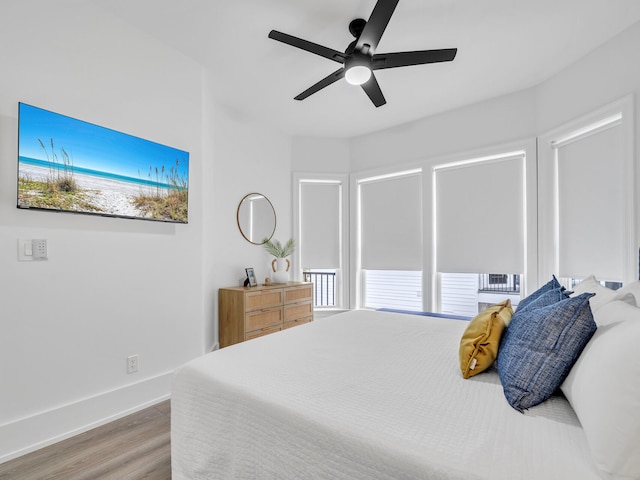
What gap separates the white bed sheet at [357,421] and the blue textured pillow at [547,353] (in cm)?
6

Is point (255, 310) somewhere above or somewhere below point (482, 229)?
below

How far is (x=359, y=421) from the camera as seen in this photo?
3.19 ft

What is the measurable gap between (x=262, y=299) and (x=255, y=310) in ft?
0.50

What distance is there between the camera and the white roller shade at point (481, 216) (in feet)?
11.3

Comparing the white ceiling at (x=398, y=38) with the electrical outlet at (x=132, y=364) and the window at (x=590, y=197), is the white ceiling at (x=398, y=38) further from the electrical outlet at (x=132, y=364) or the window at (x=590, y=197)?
the electrical outlet at (x=132, y=364)

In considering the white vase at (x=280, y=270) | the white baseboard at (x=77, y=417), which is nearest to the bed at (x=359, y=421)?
the white baseboard at (x=77, y=417)

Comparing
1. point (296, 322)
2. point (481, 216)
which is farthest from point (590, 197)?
point (296, 322)

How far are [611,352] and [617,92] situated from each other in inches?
102

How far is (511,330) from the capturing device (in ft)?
4.36

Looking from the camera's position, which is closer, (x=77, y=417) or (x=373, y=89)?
(x=77, y=417)

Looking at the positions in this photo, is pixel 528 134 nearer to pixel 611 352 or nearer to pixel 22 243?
pixel 611 352

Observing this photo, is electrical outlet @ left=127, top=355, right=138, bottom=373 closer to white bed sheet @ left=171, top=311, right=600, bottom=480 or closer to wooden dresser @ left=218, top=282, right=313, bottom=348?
wooden dresser @ left=218, top=282, right=313, bottom=348

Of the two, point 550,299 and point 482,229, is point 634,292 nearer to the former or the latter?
point 550,299

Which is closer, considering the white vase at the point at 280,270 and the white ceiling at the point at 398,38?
the white ceiling at the point at 398,38
